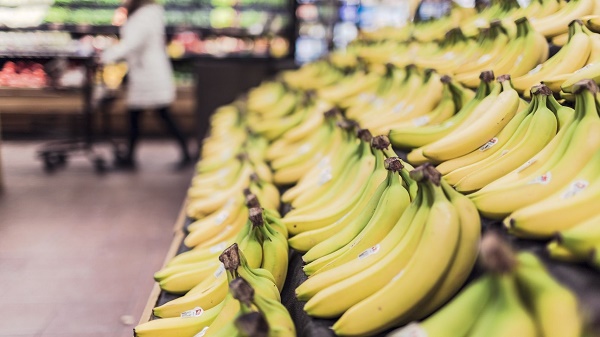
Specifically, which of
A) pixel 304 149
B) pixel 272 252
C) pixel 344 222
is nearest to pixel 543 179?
pixel 344 222

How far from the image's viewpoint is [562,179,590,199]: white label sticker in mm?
1138

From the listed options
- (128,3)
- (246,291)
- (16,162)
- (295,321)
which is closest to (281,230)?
(295,321)

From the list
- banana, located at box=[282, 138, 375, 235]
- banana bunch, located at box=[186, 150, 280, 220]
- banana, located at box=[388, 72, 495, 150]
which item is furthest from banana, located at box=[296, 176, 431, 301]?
banana bunch, located at box=[186, 150, 280, 220]

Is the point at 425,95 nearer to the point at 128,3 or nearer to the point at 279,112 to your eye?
the point at 279,112

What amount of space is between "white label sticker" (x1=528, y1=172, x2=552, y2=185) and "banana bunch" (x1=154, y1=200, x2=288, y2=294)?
0.72 metres

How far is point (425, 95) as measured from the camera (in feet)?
7.91

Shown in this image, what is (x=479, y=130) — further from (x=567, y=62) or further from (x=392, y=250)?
(x=392, y=250)

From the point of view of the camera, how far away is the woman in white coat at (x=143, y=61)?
17.8ft

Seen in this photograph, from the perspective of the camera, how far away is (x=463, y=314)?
98 centimetres

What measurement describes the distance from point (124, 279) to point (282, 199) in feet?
4.84

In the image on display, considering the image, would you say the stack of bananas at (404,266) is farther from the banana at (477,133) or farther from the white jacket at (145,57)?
the white jacket at (145,57)

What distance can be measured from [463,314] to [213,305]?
33.3 inches

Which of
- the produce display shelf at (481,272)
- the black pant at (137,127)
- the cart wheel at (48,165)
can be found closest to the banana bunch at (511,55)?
the produce display shelf at (481,272)

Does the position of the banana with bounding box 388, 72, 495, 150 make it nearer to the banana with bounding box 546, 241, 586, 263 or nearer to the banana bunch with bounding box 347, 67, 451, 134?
the banana bunch with bounding box 347, 67, 451, 134
